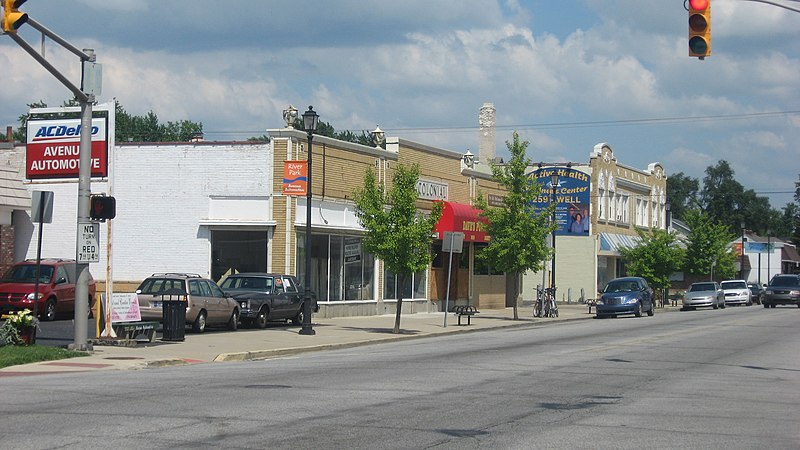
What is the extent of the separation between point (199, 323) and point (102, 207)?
23.9 ft

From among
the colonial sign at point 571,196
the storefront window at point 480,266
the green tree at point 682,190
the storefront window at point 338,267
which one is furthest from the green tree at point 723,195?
the storefront window at point 338,267

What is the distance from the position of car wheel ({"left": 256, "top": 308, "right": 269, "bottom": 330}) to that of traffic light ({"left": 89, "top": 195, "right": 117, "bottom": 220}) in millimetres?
9746

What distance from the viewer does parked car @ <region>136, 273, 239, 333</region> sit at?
25.9 m

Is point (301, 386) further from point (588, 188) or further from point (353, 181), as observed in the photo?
Answer: point (588, 188)

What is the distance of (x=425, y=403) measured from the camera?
43.1 ft

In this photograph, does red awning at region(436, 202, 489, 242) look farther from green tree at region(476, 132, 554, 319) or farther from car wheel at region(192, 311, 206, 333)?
car wheel at region(192, 311, 206, 333)

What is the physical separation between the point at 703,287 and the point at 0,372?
155 feet

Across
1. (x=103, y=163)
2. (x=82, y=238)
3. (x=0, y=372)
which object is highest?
(x=103, y=163)

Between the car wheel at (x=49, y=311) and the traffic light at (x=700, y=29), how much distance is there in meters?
20.5

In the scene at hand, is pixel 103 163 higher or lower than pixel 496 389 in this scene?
higher

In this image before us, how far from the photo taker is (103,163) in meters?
22.8

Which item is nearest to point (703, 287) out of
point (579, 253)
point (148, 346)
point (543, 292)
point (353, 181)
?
point (579, 253)

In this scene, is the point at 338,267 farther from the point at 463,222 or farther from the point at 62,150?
the point at 62,150

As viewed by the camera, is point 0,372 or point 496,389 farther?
point 0,372
